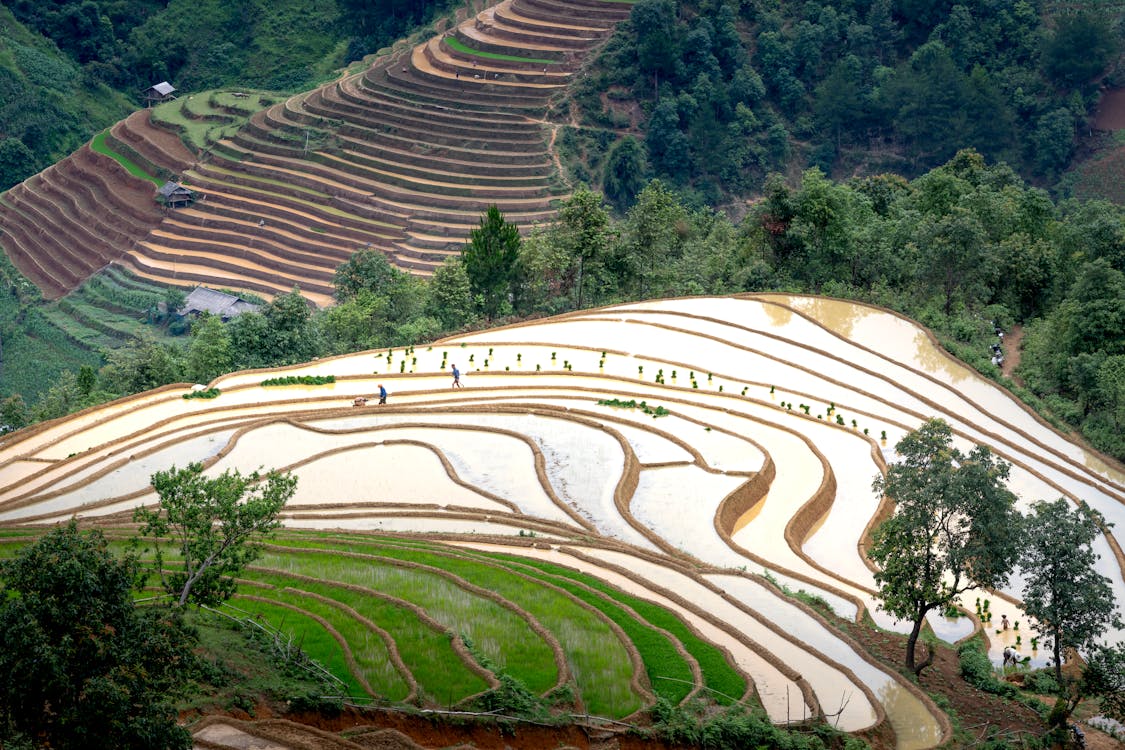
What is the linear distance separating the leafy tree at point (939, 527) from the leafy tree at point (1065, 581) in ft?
1.25

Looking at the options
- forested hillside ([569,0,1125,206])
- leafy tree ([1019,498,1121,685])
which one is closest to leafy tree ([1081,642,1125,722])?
leafy tree ([1019,498,1121,685])

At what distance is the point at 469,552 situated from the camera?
22.4 metres

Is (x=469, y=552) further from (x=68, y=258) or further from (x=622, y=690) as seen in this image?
(x=68, y=258)

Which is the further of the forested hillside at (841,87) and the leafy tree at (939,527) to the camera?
the forested hillside at (841,87)

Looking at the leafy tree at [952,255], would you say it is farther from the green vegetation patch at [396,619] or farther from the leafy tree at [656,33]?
the leafy tree at [656,33]

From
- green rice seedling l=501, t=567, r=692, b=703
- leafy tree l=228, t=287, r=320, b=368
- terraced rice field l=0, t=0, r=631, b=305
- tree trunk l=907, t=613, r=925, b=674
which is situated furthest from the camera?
terraced rice field l=0, t=0, r=631, b=305

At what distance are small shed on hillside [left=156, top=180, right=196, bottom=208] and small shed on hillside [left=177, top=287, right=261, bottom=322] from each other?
357 inches

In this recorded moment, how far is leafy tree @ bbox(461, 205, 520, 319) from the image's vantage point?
42750 millimetres

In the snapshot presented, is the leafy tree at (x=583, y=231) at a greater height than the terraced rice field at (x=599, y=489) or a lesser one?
greater

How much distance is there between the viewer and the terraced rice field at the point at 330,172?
62.2 meters

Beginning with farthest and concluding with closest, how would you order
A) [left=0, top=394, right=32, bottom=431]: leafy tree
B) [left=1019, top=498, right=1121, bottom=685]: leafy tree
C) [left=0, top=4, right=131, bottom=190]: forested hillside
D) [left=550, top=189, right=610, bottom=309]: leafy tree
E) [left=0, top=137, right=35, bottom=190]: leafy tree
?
[left=0, top=4, right=131, bottom=190]: forested hillside, [left=0, top=137, right=35, bottom=190]: leafy tree, [left=550, top=189, right=610, bottom=309]: leafy tree, [left=0, top=394, right=32, bottom=431]: leafy tree, [left=1019, top=498, right=1121, bottom=685]: leafy tree

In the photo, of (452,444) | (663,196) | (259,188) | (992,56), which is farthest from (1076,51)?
(452,444)

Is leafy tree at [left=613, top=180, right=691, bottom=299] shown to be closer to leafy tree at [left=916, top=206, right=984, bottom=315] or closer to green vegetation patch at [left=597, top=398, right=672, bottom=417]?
leafy tree at [left=916, top=206, right=984, bottom=315]

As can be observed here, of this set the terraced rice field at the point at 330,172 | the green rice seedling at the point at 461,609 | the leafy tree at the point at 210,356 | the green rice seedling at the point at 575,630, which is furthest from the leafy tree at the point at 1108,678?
the terraced rice field at the point at 330,172
